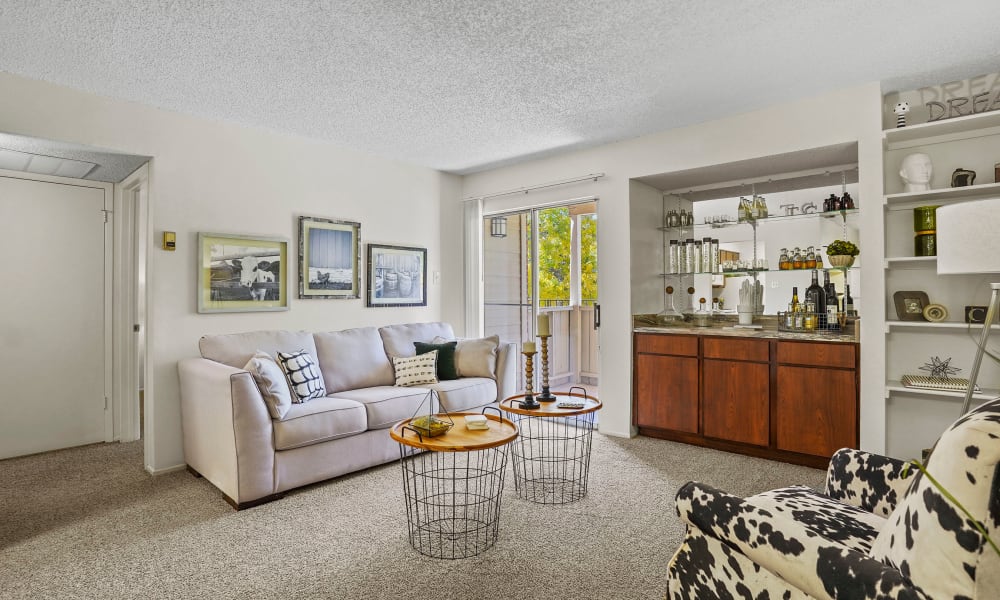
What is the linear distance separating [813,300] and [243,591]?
403 centimetres

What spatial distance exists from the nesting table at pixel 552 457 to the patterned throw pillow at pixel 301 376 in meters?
1.36

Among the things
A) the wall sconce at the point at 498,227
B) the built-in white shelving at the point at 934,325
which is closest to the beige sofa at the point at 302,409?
the wall sconce at the point at 498,227

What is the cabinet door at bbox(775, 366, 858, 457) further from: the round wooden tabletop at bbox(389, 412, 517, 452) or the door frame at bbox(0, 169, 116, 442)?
the door frame at bbox(0, 169, 116, 442)

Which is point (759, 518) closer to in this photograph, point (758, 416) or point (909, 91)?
point (758, 416)

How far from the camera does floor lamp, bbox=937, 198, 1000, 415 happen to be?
2420mm

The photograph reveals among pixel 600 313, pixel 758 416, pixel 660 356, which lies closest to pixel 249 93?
pixel 600 313

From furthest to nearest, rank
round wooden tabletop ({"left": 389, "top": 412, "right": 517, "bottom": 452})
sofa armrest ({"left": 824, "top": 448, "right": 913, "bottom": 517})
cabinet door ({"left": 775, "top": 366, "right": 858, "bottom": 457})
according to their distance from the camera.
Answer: cabinet door ({"left": 775, "top": 366, "right": 858, "bottom": 457}) < round wooden tabletop ({"left": 389, "top": 412, "right": 517, "bottom": 452}) < sofa armrest ({"left": 824, "top": 448, "right": 913, "bottom": 517})

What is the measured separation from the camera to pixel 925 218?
3266mm

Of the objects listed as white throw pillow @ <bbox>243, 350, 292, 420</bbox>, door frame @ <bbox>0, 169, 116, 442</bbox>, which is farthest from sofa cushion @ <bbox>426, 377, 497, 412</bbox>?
door frame @ <bbox>0, 169, 116, 442</bbox>

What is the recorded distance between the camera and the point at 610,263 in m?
4.54

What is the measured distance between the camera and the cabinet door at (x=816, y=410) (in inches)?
134

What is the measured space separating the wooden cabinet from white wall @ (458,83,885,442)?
4.8 inches

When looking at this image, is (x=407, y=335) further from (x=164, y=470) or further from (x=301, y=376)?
(x=164, y=470)

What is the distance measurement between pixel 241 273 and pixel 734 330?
12.6 ft
